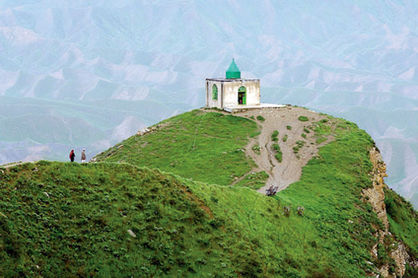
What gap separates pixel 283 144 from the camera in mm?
41000

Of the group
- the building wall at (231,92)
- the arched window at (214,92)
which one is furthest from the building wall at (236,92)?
the arched window at (214,92)

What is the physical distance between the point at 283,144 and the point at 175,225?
21287 millimetres

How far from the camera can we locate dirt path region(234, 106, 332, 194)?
35.2 meters

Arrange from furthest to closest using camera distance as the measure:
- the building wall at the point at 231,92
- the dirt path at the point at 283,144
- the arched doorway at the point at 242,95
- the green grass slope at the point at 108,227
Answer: the arched doorway at the point at 242,95, the building wall at the point at 231,92, the dirt path at the point at 283,144, the green grass slope at the point at 108,227

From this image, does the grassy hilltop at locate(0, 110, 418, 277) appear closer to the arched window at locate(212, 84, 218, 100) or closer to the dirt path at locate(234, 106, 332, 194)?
the dirt path at locate(234, 106, 332, 194)

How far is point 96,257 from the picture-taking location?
18.1 meters

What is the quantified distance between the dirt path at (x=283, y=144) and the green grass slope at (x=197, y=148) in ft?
3.37

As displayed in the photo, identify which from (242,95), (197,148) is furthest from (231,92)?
(197,148)

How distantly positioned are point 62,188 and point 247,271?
825cm

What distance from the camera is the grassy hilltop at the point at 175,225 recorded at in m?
17.9

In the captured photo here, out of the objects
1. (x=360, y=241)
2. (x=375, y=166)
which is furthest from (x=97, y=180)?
(x=375, y=166)

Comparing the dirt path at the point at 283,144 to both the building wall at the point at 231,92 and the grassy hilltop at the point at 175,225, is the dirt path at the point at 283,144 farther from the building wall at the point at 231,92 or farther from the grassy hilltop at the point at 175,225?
the building wall at the point at 231,92

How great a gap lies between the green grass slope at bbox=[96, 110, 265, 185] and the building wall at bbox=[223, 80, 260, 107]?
9.40ft

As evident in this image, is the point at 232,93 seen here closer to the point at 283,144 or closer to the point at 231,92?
the point at 231,92
